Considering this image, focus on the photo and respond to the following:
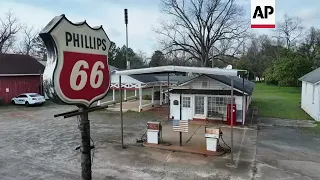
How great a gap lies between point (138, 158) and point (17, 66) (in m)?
23.2

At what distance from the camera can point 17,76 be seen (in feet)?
87.8

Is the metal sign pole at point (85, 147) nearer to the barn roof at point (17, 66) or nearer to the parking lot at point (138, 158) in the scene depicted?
the parking lot at point (138, 158)

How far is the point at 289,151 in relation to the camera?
10859mm

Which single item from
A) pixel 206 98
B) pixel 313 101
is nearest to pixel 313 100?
pixel 313 101

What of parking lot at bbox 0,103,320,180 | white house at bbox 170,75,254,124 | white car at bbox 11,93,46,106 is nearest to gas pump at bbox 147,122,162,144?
parking lot at bbox 0,103,320,180

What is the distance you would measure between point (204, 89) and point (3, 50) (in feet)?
138

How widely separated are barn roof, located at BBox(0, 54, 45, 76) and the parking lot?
13752 mm

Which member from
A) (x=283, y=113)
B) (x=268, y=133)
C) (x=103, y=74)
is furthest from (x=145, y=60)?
(x=103, y=74)

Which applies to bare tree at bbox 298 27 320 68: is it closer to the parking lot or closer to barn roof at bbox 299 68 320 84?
barn roof at bbox 299 68 320 84

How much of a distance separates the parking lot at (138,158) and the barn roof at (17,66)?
13.8 meters

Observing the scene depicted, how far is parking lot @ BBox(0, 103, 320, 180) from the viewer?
8.48 meters

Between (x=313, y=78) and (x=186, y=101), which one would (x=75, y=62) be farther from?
(x=313, y=78)

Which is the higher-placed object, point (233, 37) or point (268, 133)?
point (233, 37)

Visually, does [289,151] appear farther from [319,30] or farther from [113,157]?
[319,30]
